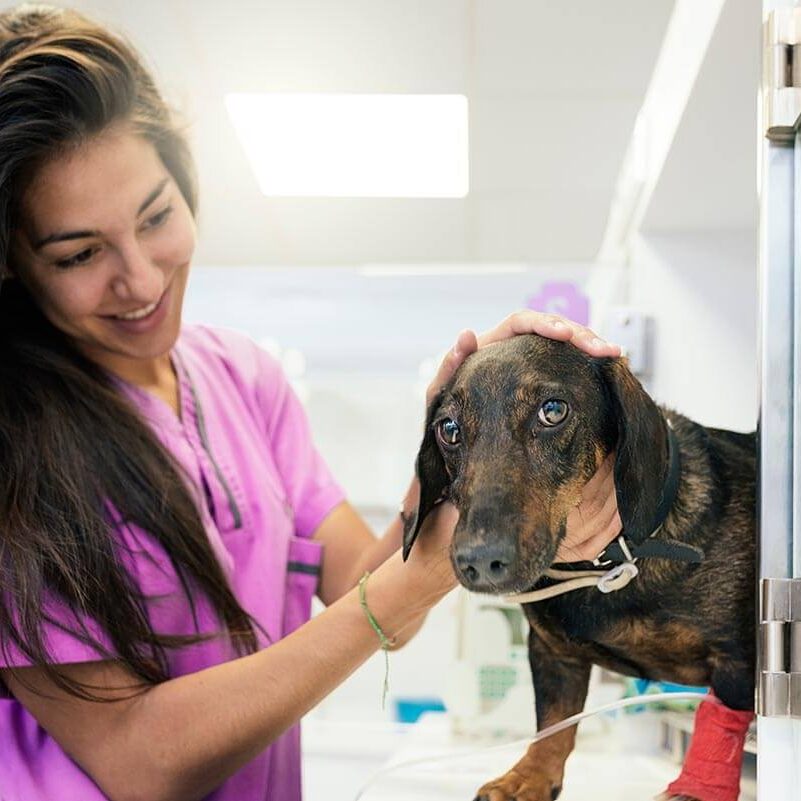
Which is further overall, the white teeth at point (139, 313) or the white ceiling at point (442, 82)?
the white ceiling at point (442, 82)

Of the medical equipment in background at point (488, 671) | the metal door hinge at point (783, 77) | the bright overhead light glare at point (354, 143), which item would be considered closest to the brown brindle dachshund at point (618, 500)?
the metal door hinge at point (783, 77)

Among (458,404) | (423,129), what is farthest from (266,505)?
(423,129)

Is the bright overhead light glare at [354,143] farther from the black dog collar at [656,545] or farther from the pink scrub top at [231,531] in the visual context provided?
the black dog collar at [656,545]

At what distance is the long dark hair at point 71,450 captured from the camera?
101cm

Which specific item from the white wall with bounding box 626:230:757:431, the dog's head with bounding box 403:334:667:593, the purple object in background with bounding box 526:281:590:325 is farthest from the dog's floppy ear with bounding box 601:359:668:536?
the purple object in background with bounding box 526:281:590:325

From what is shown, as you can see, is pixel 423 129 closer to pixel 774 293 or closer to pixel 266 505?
pixel 266 505

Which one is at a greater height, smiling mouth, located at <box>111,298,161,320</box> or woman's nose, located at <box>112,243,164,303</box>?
woman's nose, located at <box>112,243,164,303</box>

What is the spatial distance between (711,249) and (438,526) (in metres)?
0.61

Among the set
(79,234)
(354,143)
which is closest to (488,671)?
(79,234)

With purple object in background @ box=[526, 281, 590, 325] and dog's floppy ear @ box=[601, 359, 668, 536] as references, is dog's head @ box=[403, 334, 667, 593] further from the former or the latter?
purple object in background @ box=[526, 281, 590, 325]

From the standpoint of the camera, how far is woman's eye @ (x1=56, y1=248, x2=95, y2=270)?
1.13 metres

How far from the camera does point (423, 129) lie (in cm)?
218

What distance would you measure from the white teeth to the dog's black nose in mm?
573

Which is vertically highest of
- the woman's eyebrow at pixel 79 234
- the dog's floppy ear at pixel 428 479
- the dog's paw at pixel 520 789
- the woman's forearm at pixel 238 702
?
the woman's eyebrow at pixel 79 234
